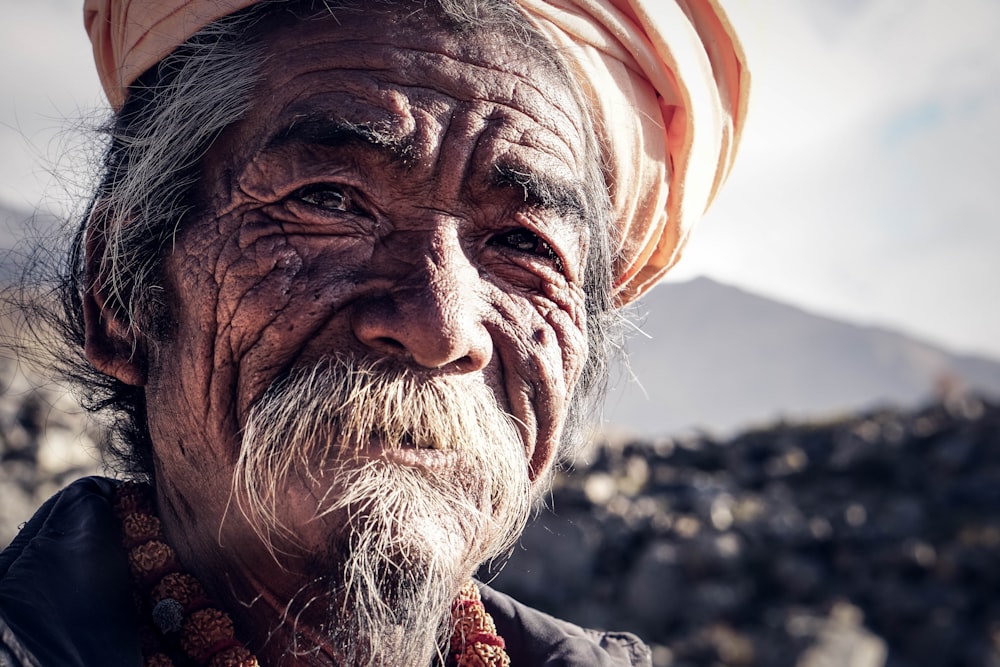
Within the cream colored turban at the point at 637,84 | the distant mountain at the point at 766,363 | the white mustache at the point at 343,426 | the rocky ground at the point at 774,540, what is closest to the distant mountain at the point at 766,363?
the distant mountain at the point at 766,363

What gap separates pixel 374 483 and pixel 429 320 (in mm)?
322

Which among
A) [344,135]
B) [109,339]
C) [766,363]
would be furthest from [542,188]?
[766,363]

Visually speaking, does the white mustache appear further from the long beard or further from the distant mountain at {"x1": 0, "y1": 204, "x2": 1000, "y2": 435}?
the distant mountain at {"x1": 0, "y1": 204, "x2": 1000, "y2": 435}

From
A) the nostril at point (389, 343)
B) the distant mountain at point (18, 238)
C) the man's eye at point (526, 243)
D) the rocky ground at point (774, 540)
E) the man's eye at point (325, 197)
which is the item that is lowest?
the rocky ground at point (774, 540)

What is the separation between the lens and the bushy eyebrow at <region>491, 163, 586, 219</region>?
193 centimetres

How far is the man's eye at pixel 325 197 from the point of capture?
1873 millimetres

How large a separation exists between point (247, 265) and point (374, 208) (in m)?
0.29

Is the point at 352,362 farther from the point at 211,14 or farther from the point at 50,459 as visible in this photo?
the point at 50,459

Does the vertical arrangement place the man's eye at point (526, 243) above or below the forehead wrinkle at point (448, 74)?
below

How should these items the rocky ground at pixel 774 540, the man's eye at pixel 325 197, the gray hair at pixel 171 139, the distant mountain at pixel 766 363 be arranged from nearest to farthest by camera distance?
the man's eye at pixel 325 197, the gray hair at pixel 171 139, the rocky ground at pixel 774 540, the distant mountain at pixel 766 363

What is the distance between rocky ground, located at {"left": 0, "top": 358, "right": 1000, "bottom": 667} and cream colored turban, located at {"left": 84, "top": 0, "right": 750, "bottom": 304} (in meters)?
6.83

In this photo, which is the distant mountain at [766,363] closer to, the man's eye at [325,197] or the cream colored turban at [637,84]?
the cream colored turban at [637,84]

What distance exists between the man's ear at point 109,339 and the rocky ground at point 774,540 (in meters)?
6.59

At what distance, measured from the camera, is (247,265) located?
6.10ft
